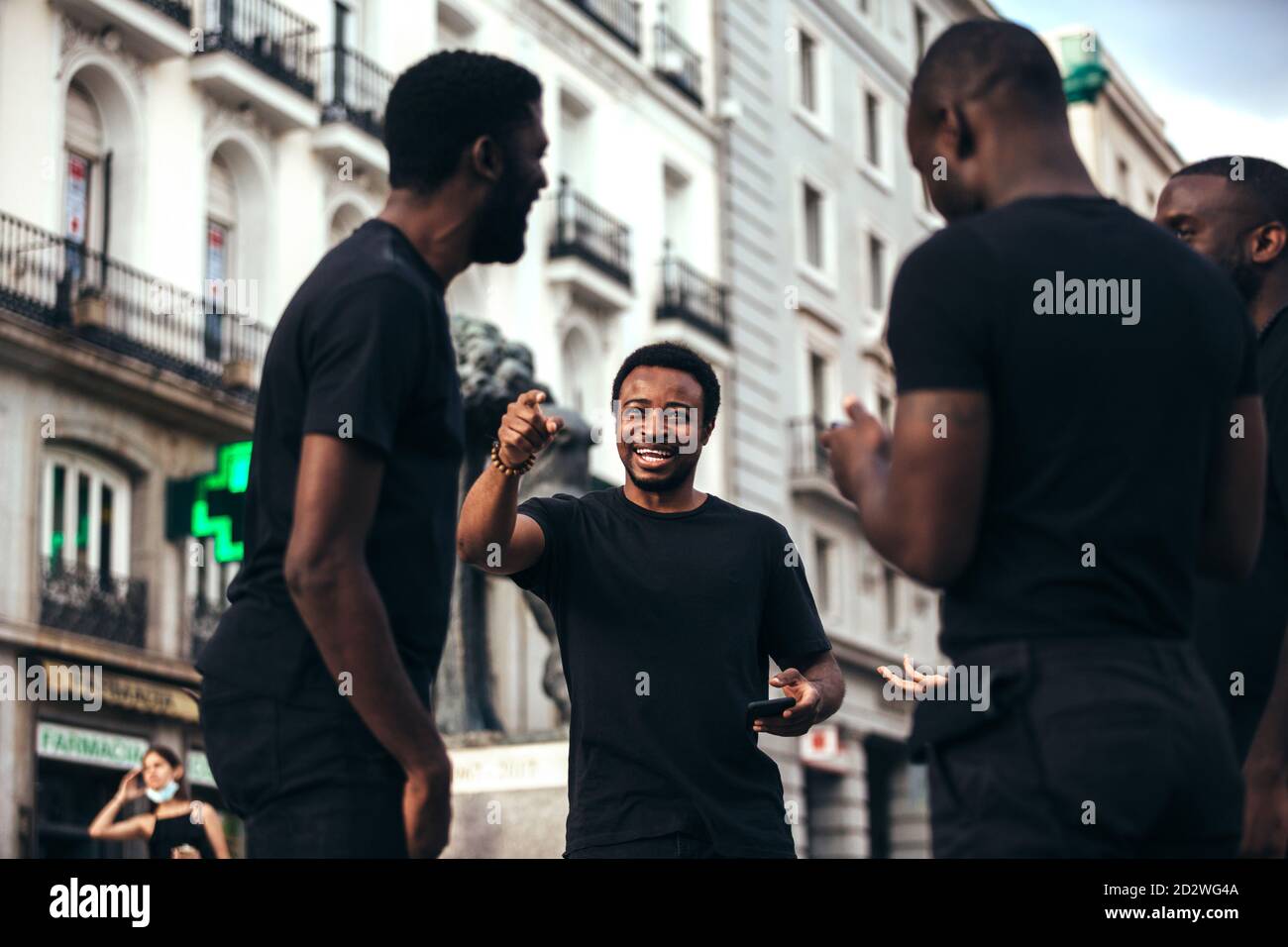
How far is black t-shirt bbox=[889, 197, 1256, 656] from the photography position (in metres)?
3.09

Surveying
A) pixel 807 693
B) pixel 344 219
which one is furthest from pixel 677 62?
pixel 807 693

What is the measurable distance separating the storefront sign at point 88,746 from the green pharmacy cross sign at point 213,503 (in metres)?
2.00

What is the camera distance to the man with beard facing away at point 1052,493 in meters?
3.01

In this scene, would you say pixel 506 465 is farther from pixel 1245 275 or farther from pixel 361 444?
pixel 1245 275

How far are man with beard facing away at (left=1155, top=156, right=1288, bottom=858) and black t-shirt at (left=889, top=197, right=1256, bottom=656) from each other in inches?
20.3

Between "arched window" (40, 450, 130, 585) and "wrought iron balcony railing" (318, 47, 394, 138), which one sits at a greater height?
"wrought iron balcony railing" (318, 47, 394, 138)

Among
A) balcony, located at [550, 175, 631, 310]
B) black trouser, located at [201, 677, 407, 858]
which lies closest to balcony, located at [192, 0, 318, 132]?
balcony, located at [550, 175, 631, 310]

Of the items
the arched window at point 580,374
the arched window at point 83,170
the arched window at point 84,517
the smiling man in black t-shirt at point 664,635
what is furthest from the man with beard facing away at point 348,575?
the arched window at point 580,374

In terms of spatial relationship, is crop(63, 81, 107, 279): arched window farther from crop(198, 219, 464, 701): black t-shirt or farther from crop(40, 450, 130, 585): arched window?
crop(198, 219, 464, 701): black t-shirt

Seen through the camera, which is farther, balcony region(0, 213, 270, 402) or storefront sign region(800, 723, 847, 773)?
storefront sign region(800, 723, 847, 773)

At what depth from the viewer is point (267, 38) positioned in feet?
76.1

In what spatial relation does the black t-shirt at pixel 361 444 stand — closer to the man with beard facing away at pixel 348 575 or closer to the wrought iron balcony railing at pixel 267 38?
the man with beard facing away at pixel 348 575

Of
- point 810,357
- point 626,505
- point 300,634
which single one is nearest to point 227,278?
point 810,357

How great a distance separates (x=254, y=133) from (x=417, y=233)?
20014 millimetres
